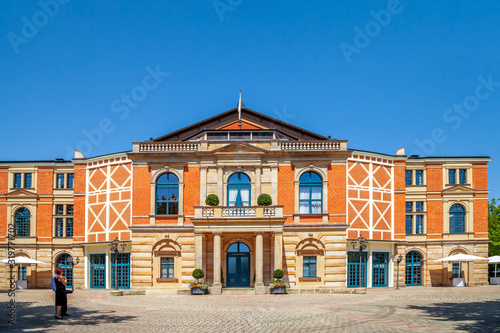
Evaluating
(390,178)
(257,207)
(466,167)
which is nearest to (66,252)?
(257,207)

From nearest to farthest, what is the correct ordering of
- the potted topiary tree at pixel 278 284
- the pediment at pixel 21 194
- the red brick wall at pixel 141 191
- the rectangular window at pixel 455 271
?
the potted topiary tree at pixel 278 284 < the red brick wall at pixel 141 191 < the rectangular window at pixel 455 271 < the pediment at pixel 21 194

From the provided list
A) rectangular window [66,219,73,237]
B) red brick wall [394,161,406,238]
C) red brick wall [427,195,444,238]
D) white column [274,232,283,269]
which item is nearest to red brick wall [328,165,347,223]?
white column [274,232,283,269]

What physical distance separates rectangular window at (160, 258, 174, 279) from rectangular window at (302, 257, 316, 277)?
8171 mm

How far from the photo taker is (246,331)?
1711cm

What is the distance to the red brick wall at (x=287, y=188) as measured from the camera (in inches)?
1463

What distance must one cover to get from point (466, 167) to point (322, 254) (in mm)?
15871

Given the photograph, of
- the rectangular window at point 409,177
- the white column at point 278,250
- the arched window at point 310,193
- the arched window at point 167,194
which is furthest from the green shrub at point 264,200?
the rectangular window at point 409,177

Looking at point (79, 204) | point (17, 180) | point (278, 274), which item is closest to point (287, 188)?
point (278, 274)

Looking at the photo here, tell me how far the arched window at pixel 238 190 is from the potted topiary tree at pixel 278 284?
16.8ft

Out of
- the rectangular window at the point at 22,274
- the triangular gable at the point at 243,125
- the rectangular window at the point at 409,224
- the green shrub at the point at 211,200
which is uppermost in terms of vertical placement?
the triangular gable at the point at 243,125

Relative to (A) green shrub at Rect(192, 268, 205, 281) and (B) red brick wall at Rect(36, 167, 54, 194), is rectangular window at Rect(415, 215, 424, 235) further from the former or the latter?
(B) red brick wall at Rect(36, 167, 54, 194)

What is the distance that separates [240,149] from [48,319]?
761 inches

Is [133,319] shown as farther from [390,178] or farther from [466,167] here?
[466,167]

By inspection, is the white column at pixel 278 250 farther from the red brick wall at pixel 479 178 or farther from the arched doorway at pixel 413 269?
the red brick wall at pixel 479 178
